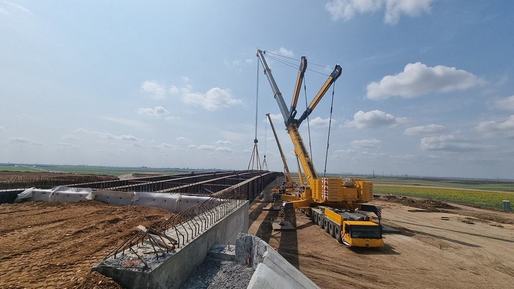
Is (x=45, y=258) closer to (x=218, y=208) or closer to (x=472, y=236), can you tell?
(x=218, y=208)

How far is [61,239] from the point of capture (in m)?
6.49

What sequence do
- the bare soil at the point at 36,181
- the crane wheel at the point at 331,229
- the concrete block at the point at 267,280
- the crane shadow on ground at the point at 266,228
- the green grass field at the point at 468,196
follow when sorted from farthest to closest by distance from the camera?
the green grass field at the point at 468,196, the bare soil at the point at 36,181, the crane wheel at the point at 331,229, the crane shadow on ground at the point at 266,228, the concrete block at the point at 267,280

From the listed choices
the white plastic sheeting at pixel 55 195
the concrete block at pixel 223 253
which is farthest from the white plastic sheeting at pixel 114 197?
the concrete block at pixel 223 253

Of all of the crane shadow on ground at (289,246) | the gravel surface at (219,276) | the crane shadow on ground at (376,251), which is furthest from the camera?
the crane shadow on ground at (376,251)

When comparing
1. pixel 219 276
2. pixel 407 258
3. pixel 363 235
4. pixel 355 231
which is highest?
pixel 219 276

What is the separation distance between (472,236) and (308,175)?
10.3m

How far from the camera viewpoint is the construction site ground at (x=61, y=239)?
14.5 feet

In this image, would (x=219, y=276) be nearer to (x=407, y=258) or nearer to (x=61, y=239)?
(x=61, y=239)

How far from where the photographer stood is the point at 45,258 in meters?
Answer: 5.27

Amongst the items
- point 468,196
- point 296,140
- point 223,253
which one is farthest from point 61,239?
point 468,196

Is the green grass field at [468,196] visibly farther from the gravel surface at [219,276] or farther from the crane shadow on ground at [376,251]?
the gravel surface at [219,276]

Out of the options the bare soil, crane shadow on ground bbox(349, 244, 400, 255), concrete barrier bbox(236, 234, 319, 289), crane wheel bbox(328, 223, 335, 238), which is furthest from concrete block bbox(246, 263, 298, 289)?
the bare soil

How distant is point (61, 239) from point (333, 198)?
45.1ft

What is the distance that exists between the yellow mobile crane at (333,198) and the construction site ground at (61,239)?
8.45m
